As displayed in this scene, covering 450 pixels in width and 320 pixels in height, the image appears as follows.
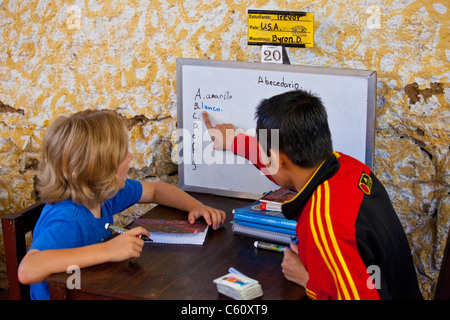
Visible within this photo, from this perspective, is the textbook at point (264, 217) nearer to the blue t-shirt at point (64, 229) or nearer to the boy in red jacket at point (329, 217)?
the boy in red jacket at point (329, 217)

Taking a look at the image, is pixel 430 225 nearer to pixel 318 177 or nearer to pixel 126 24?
pixel 318 177

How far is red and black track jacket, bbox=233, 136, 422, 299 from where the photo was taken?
3.82 ft

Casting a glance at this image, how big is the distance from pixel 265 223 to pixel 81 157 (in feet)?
1.87

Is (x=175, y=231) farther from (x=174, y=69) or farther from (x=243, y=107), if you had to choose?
(x=174, y=69)

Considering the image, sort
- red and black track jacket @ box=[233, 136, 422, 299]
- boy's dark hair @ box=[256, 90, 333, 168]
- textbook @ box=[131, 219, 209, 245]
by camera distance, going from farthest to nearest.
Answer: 1. textbook @ box=[131, 219, 209, 245]
2. boy's dark hair @ box=[256, 90, 333, 168]
3. red and black track jacket @ box=[233, 136, 422, 299]

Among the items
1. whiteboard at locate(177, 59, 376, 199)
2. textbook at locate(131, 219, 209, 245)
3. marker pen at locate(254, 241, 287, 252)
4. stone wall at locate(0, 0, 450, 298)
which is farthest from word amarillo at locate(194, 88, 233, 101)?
Result: marker pen at locate(254, 241, 287, 252)

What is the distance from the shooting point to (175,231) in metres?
1.57

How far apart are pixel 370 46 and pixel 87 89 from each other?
46.1 inches

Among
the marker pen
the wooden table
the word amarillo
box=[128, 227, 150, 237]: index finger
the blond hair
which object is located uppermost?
the word amarillo

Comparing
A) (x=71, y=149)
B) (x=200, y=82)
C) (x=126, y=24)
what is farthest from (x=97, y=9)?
(x=71, y=149)

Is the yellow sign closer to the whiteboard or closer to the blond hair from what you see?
the whiteboard

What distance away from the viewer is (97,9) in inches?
83.5

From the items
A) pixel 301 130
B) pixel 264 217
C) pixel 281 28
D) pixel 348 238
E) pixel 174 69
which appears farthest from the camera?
pixel 174 69

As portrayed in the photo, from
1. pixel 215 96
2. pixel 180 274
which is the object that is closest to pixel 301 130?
pixel 180 274
